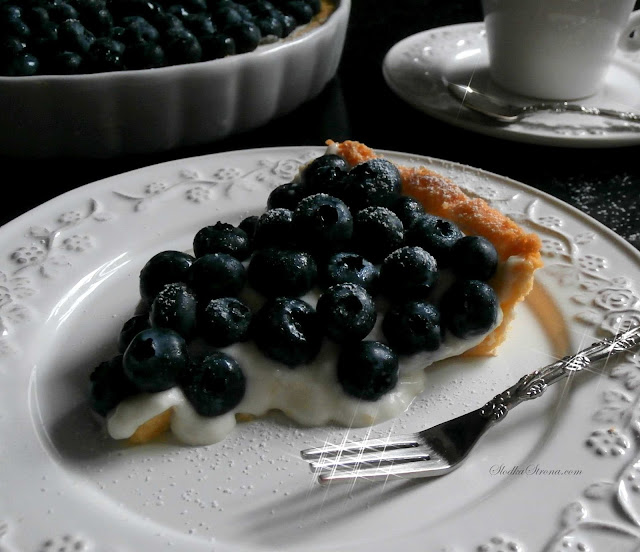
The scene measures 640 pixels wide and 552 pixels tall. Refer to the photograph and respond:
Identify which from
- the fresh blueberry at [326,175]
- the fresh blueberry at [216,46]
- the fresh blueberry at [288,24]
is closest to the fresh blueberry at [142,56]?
the fresh blueberry at [216,46]

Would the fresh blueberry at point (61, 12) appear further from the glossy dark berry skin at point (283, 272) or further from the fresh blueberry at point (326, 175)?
the glossy dark berry skin at point (283, 272)

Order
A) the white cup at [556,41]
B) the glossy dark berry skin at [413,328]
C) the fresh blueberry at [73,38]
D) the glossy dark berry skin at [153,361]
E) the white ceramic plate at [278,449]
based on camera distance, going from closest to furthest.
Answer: the white ceramic plate at [278,449], the glossy dark berry skin at [153,361], the glossy dark berry skin at [413,328], the fresh blueberry at [73,38], the white cup at [556,41]

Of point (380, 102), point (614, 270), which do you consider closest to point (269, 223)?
point (614, 270)

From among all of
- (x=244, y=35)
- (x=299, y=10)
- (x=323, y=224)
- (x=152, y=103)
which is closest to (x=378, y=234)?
(x=323, y=224)

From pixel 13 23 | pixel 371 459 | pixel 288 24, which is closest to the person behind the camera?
pixel 371 459

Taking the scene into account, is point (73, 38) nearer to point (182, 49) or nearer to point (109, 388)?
point (182, 49)

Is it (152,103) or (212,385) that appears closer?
(212,385)

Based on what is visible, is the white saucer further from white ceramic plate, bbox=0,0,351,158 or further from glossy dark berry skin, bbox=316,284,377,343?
glossy dark berry skin, bbox=316,284,377,343
